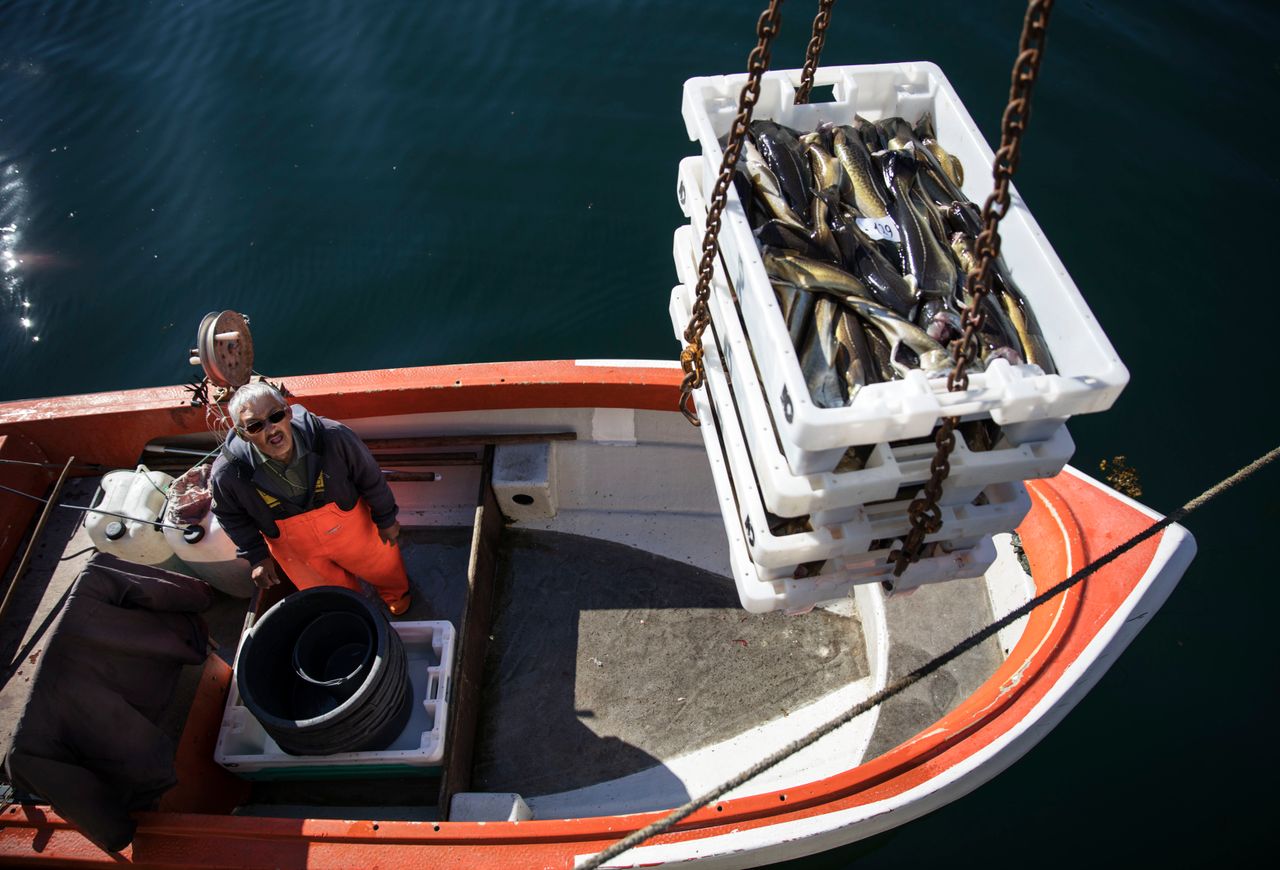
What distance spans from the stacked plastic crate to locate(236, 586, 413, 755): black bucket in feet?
5.72

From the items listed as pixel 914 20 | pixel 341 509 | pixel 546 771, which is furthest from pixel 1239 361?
pixel 341 509

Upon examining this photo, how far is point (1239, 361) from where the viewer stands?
254 inches

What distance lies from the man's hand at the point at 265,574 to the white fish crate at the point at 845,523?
250cm

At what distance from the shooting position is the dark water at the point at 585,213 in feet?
17.1

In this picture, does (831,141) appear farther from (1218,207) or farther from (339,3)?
(339,3)

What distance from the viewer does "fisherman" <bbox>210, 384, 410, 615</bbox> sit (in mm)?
3486

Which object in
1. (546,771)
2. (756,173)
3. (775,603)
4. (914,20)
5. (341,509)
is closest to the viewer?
(775,603)

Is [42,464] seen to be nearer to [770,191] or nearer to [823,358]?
[770,191]

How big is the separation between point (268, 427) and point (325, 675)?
4.40 ft

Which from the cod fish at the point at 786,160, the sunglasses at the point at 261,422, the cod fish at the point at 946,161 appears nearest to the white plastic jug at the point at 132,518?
the sunglasses at the point at 261,422

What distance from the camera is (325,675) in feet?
12.9

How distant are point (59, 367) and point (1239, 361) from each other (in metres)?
10.4

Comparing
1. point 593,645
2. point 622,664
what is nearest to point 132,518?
point 593,645

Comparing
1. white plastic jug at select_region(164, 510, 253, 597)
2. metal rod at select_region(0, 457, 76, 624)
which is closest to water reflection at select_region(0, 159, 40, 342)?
metal rod at select_region(0, 457, 76, 624)
